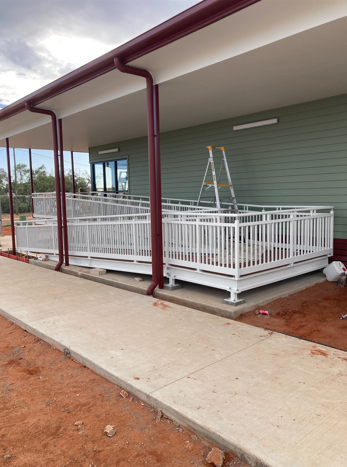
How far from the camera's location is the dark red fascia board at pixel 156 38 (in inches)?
150

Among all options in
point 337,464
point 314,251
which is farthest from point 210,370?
point 314,251

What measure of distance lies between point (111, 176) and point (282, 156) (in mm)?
6669

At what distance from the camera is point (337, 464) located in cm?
198

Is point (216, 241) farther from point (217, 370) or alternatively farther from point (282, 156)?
point (217, 370)

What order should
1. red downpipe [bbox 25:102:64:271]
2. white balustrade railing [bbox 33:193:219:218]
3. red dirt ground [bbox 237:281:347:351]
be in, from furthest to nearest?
white balustrade railing [bbox 33:193:219:218]
red downpipe [bbox 25:102:64:271]
red dirt ground [bbox 237:281:347:351]

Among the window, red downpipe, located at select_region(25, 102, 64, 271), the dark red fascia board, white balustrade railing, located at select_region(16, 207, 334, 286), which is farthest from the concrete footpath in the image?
the window

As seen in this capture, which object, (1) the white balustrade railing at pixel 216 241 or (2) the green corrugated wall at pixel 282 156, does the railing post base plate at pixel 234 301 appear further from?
(2) the green corrugated wall at pixel 282 156

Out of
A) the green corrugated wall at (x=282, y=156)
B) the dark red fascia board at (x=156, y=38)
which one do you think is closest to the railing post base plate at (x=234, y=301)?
the green corrugated wall at (x=282, y=156)

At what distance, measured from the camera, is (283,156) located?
7.36m

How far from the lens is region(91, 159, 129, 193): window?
11.8m

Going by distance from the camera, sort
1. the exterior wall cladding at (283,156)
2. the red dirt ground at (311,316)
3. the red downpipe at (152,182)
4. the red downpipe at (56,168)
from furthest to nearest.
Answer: the red downpipe at (56,168) → the exterior wall cladding at (283,156) → the red downpipe at (152,182) → the red dirt ground at (311,316)

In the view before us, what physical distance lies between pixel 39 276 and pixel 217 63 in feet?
18.4

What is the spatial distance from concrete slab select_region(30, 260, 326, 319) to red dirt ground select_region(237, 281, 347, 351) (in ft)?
0.39

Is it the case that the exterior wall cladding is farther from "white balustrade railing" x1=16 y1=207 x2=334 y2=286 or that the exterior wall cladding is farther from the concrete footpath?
the concrete footpath
